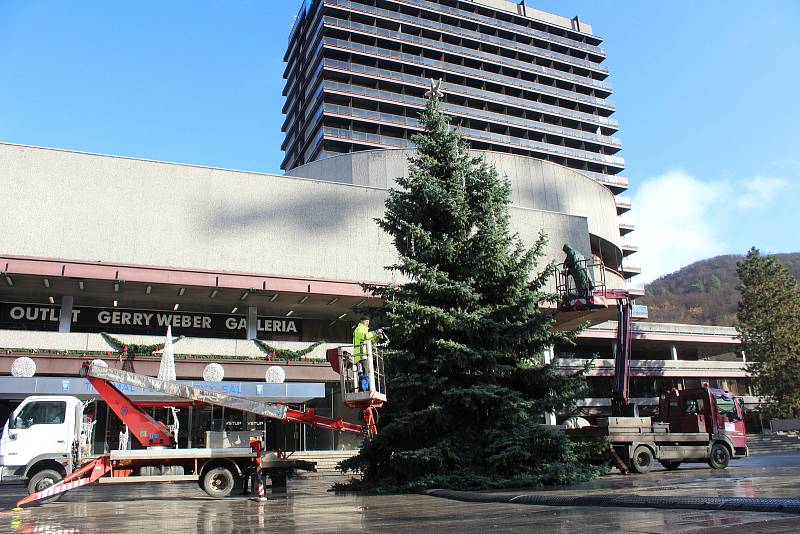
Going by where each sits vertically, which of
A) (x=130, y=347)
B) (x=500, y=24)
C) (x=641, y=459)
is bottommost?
(x=641, y=459)

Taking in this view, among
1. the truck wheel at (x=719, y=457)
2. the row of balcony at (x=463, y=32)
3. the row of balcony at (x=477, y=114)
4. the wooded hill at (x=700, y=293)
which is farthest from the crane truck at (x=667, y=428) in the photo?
the wooded hill at (x=700, y=293)

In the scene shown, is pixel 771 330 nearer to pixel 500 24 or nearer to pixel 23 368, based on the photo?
pixel 23 368

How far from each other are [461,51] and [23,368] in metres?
84.3

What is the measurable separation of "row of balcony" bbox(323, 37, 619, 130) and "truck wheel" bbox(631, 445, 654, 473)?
254ft

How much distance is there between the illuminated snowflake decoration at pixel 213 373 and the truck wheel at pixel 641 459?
19505mm

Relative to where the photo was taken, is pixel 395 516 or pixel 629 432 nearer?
pixel 395 516

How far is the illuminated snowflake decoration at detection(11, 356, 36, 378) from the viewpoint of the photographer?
26.8 meters

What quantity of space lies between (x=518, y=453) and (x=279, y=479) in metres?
→ 5.43

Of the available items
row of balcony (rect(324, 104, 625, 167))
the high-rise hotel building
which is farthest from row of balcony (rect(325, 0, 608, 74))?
row of balcony (rect(324, 104, 625, 167))

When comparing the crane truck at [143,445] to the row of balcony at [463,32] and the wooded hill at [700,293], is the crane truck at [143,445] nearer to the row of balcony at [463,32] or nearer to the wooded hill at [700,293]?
the row of balcony at [463,32]

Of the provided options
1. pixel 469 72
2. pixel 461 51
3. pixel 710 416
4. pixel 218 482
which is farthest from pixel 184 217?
pixel 461 51

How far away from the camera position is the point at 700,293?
122375mm

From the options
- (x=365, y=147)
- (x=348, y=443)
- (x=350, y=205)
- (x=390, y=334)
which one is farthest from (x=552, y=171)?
(x=365, y=147)

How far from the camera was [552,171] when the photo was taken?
4841 centimetres
